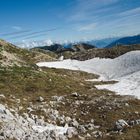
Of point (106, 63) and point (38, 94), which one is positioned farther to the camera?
point (106, 63)

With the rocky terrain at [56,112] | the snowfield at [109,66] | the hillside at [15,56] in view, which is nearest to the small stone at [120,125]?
the rocky terrain at [56,112]

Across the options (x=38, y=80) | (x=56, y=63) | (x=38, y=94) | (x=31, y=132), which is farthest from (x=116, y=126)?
(x=56, y=63)

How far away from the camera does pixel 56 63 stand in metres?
101

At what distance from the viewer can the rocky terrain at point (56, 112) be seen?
28844mm

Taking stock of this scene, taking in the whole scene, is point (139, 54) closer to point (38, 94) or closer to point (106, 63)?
point (106, 63)

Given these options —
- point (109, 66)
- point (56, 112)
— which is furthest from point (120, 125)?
point (109, 66)

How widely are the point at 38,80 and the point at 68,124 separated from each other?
17.9m

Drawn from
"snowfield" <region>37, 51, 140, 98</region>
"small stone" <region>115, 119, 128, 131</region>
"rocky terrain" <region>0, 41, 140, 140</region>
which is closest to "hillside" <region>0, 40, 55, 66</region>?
"snowfield" <region>37, 51, 140, 98</region>

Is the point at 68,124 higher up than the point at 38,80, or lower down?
lower down

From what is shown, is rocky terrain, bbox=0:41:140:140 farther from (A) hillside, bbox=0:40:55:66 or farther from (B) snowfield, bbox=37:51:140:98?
(B) snowfield, bbox=37:51:140:98

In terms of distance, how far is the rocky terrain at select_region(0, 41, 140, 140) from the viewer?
28844 mm

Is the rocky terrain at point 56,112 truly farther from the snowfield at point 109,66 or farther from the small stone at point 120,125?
the snowfield at point 109,66

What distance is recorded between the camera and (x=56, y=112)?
37438mm

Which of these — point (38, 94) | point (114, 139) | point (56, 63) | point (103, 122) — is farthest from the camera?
point (56, 63)
